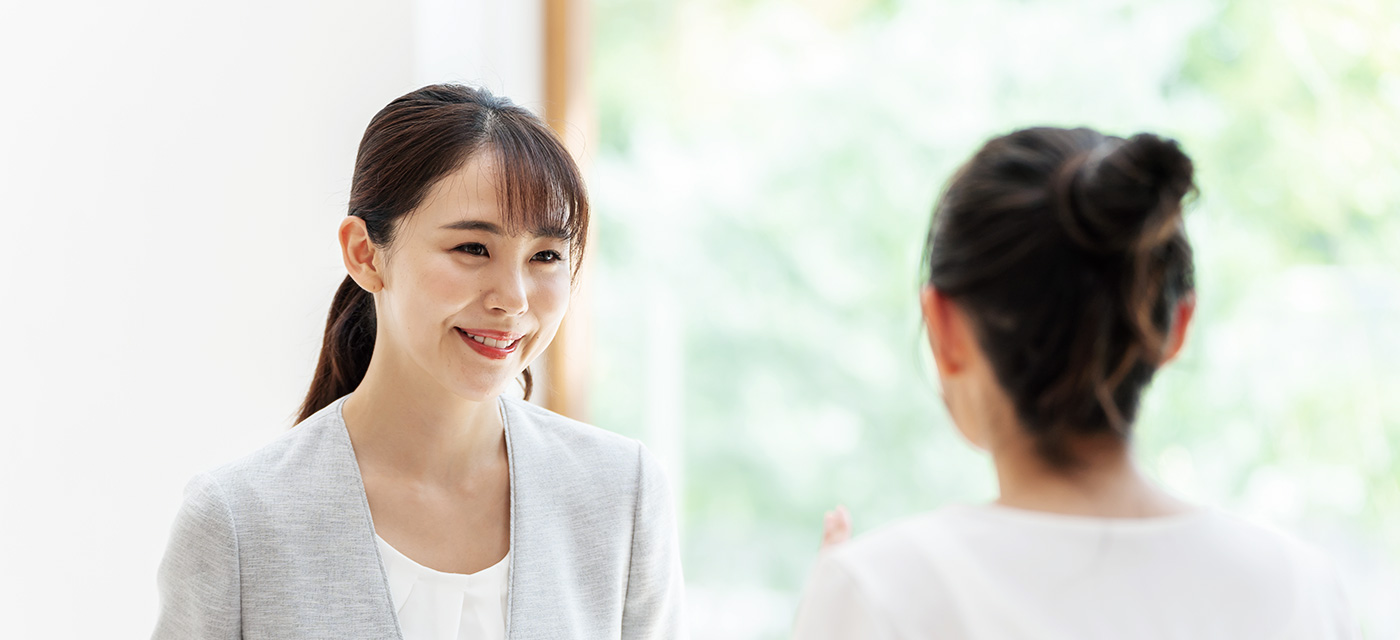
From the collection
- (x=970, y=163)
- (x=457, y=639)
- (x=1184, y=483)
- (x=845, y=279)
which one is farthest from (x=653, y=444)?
(x=970, y=163)

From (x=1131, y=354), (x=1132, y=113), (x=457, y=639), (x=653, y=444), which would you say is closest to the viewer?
(x=1131, y=354)

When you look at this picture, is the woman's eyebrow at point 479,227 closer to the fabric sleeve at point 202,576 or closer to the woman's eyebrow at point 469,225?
the woman's eyebrow at point 469,225

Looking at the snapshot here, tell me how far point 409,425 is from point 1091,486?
2.74ft

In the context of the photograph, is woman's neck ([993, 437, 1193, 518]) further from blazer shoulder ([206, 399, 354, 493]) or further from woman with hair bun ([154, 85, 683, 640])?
blazer shoulder ([206, 399, 354, 493])

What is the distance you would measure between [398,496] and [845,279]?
4.26 ft

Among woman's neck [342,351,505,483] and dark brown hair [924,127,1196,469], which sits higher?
dark brown hair [924,127,1196,469]

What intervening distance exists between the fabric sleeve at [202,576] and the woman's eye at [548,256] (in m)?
0.45

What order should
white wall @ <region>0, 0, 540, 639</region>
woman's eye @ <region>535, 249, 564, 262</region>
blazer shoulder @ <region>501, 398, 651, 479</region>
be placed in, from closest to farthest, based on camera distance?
woman's eye @ <region>535, 249, 564, 262</region>, blazer shoulder @ <region>501, 398, 651, 479</region>, white wall @ <region>0, 0, 540, 639</region>

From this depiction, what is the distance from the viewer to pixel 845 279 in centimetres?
238

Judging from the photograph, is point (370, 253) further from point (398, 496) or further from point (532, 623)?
point (532, 623)

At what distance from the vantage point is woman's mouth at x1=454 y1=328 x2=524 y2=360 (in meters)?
1.26

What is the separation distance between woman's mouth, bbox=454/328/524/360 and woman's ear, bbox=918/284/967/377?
22.4 inches

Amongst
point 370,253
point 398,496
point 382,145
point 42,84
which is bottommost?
point 398,496

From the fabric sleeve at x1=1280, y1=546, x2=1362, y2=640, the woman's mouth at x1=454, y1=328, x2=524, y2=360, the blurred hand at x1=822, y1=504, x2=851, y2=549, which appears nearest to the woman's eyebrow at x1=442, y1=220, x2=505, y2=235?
the woman's mouth at x1=454, y1=328, x2=524, y2=360
